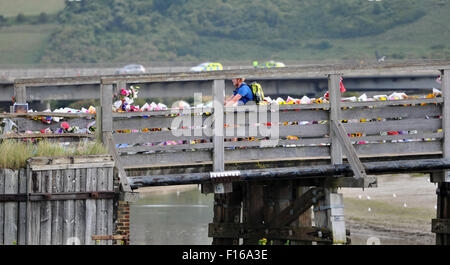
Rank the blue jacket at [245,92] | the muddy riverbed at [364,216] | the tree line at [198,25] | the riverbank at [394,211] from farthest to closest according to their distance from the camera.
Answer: the tree line at [198,25]
the muddy riverbed at [364,216]
the riverbank at [394,211]
the blue jacket at [245,92]

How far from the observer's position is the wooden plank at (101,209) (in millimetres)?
12328

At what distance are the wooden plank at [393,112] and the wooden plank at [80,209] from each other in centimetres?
501

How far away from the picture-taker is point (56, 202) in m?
12.2

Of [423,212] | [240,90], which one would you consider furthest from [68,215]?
[423,212]

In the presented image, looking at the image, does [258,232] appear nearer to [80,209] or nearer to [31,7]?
[80,209]

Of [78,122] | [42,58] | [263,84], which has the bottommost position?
[78,122]

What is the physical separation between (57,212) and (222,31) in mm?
123644

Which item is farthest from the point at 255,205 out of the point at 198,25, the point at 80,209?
the point at 198,25

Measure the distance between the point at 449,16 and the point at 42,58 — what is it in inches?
2095

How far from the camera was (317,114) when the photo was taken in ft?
50.8

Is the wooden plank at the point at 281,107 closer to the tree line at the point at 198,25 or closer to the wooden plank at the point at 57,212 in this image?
the wooden plank at the point at 57,212

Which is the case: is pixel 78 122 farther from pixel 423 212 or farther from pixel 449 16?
pixel 449 16

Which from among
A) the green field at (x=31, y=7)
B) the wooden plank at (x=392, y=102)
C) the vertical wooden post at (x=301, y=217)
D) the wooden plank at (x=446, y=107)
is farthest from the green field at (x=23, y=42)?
the wooden plank at (x=446, y=107)
